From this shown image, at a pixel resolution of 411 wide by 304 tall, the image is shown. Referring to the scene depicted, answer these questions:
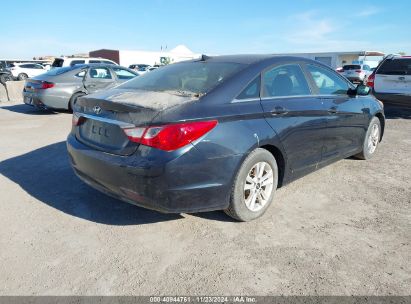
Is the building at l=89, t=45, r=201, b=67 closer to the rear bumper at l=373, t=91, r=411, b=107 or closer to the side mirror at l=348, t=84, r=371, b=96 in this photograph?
the rear bumper at l=373, t=91, r=411, b=107

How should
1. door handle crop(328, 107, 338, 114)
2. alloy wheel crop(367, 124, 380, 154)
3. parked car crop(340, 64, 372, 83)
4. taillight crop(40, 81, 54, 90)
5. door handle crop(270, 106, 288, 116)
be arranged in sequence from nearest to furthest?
door handle crop(270, 106, 288, 116), door handle crop(328, 107, 338, 114), alloy wheel crop(367, 124, 380, 154), taillight crop(40, 81, 54, 90), parked car crop(340, 64, 372, 83)

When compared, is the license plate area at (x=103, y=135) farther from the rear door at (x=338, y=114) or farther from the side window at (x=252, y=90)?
the rear door at (x=338, y=114)

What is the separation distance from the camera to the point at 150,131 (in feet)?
9.12

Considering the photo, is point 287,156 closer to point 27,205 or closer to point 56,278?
point 56,278

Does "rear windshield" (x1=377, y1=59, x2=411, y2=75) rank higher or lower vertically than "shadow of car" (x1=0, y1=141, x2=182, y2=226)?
higher

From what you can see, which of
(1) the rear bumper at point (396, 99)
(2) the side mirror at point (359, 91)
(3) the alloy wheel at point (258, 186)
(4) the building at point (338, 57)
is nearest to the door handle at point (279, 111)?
(3) the alloy wheel at point (258, 186)

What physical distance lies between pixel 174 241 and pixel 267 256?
2.63ft

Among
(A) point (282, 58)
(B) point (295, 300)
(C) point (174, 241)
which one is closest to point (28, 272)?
(C) point (174, 241)

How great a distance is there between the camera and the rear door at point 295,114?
3.49 metres

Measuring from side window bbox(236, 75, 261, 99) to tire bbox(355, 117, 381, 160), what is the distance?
2542mm

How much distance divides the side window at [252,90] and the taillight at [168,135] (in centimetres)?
66

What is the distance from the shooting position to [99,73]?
33.4 ft

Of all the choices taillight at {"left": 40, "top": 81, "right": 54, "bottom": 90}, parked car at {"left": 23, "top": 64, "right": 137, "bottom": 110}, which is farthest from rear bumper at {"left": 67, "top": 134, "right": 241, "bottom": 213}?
taillight at {"left": 40, "top": 81, "right": 54, "bottom": 90}

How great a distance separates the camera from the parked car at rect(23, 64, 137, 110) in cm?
933
